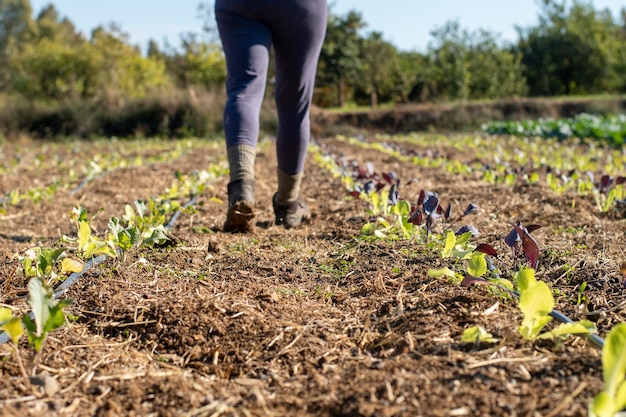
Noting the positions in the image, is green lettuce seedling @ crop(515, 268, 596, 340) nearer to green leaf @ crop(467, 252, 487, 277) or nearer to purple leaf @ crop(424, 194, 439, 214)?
green leaf @ crop(467, 252, 487, 277)

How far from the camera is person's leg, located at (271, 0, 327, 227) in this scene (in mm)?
2957

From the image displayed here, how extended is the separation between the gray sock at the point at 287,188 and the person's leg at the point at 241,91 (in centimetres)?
42

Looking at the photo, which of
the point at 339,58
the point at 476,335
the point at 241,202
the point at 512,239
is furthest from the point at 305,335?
the point at 339,58

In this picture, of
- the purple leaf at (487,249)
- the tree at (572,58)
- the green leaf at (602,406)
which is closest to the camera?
the green leaf at (602,406)

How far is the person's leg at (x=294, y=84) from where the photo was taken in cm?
296

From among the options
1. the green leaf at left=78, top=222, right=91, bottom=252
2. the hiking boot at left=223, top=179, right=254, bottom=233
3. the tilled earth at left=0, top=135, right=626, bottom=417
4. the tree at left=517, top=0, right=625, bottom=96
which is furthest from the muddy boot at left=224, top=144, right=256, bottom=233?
the tree at left=517, top=0, right=625, bottom=96

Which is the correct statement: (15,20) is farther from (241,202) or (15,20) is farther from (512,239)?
(512,239)

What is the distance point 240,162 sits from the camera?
2.91 m

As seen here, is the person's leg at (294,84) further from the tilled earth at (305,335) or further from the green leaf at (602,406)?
the green leaf at (602,406)

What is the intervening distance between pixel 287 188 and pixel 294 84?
58cm

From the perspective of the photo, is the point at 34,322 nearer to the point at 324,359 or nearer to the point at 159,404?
the point at 159,404

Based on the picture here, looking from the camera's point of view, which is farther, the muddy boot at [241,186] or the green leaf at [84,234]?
the muddy boot at [241,186]

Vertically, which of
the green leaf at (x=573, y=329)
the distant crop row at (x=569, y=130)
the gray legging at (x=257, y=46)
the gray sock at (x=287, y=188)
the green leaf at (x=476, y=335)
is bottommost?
the green leaf at (x=476, y=335)

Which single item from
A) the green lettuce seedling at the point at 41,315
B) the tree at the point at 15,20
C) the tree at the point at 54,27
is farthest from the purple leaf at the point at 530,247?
the tree at the point at 15,20
